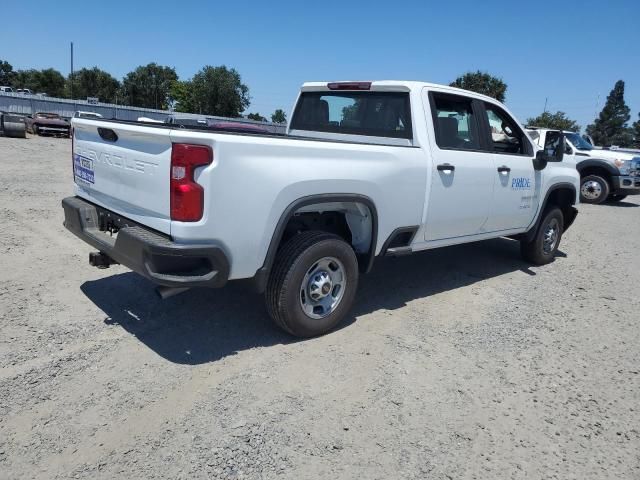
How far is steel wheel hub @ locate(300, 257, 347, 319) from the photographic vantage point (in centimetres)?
383

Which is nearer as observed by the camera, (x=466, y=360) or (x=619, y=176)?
(x=466, y=360)

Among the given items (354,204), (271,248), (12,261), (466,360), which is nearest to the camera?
(271,248)

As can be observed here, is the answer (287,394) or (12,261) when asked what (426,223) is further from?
(12,261)

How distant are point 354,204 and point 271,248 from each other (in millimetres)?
918

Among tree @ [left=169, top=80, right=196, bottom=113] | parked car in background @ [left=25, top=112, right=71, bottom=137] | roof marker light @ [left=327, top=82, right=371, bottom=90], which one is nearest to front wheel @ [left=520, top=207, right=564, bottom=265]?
roof marker light @ [left=327, top=82, right=371, bottom=90]

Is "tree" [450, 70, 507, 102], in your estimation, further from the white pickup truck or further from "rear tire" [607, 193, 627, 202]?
the white pickup truck

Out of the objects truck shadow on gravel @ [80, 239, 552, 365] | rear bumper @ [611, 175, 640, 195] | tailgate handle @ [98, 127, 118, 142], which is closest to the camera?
tailgate handle @ [98, 127, 118, 142]

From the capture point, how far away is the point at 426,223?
15.0 feet

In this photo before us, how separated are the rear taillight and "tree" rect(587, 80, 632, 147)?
328ft

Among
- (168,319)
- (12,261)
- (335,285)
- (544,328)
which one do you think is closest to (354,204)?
(335,285)

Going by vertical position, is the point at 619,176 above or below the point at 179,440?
above

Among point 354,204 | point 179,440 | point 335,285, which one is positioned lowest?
point 179,440

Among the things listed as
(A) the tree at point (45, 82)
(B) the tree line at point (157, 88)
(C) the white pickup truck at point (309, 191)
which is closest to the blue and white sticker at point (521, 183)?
(C) the white pickup truck at point (309, 191)

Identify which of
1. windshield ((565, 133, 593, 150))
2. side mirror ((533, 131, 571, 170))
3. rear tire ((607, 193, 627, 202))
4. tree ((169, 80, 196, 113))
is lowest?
rear tire ((607, 193, 627, 202))
